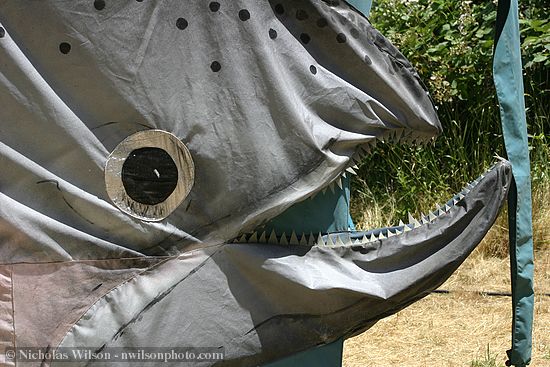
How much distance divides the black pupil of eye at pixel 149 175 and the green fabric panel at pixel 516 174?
45.2 inches

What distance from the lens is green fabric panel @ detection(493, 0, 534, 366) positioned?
3.01m

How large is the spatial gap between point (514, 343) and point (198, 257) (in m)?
1.17

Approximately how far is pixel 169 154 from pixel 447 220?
34.9 inches

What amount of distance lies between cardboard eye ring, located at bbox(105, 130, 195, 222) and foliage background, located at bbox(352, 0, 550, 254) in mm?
4249

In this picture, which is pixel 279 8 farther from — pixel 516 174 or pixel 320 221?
pixel 516 174

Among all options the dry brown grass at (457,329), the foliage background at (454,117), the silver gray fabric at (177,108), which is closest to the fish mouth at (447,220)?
the silver gray fabric at (177,108)

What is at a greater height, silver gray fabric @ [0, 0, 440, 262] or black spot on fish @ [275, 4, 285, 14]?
black spot on fish @ [275, 4, 285, 14]

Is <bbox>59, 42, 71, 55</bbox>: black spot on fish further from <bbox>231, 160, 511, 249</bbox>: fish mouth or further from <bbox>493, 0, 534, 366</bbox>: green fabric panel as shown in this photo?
<bbox>493, 0, 534, 366</bbox>: green fabric panel

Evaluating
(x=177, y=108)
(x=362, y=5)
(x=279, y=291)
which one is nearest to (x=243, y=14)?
(x=177, y=108)

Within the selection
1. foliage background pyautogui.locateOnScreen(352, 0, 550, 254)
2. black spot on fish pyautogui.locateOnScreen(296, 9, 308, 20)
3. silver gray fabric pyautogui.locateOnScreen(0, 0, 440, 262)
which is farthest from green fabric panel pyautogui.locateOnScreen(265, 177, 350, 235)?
foliage background pyautogui.locateOnScreen(352, 0, 550, 254)

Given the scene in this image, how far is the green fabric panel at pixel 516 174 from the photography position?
9.86 ft

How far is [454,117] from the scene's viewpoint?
7.03 meters

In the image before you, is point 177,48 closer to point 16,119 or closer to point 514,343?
point 16,119

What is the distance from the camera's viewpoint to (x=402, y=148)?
7016 millimetres
